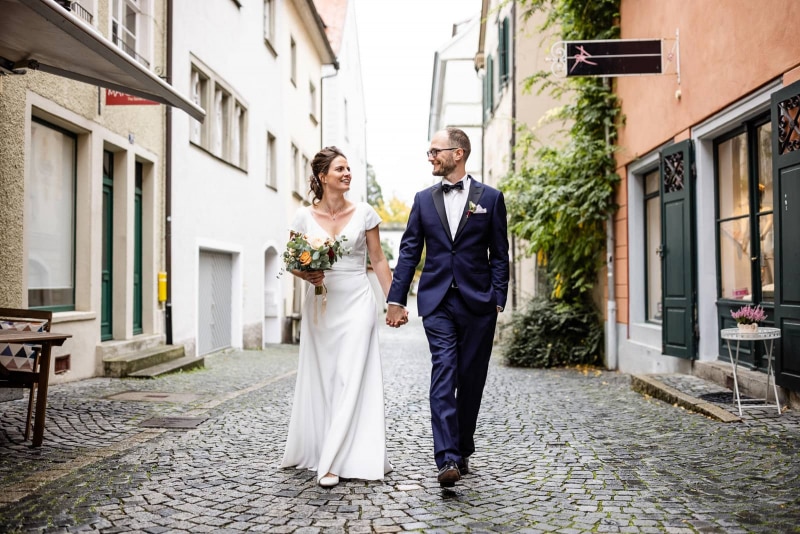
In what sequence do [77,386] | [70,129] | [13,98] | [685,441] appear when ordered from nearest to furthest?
1. [685,441]
2. [13,98]
3. [77,386]
4. [70,129]

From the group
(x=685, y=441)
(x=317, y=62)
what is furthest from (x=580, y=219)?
(x=317, y=62)

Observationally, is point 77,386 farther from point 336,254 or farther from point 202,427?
point 336,254

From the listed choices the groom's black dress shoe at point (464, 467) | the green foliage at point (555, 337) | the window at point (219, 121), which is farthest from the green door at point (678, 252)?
the window at point (219, 121)

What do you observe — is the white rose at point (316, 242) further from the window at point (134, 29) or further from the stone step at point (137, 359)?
the window at point (134, 29)

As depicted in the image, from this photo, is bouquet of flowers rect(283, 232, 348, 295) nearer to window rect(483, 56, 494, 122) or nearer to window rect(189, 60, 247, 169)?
window rect(189, 60, 247, 169)

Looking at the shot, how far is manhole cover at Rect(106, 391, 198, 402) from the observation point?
25.7ft

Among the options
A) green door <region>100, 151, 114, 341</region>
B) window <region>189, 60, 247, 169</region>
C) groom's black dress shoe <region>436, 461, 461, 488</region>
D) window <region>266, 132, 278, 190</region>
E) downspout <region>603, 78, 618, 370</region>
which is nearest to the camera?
groom's black dress shoe <region>436, 461, 461, 488</region>

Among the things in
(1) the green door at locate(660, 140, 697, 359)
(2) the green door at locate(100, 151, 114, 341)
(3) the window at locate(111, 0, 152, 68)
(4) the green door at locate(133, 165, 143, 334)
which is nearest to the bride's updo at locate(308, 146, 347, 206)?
(1) the green door at locate(660, 140, 697, 359)

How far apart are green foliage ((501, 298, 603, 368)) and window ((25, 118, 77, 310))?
21.5 feet

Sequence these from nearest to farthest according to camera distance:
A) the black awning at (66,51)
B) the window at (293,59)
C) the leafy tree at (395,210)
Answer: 1. the black awning at (66,51)
2. the window at (293,59)
3. the leafy tree at (395,210)

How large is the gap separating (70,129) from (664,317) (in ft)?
24.1

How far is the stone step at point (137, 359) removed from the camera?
31.3ft

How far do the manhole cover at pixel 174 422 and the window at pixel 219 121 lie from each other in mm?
7170

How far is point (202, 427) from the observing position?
6.38m
